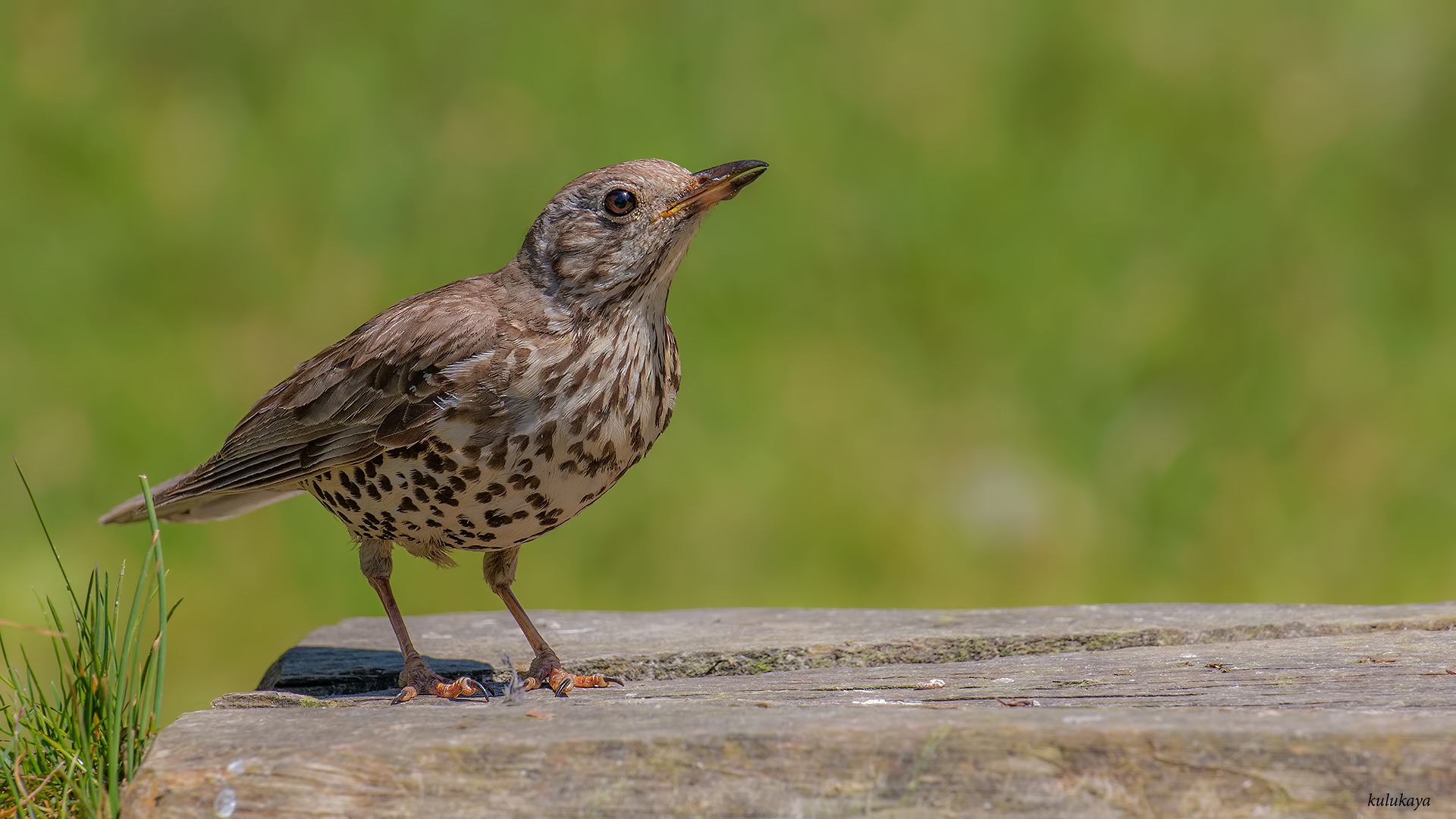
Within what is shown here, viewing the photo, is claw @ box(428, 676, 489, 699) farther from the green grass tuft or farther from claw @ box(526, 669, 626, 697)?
the green grass tuft

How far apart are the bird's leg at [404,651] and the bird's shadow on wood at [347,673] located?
5.9 inches

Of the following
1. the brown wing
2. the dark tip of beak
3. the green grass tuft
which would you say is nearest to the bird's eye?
the dark tip of beak

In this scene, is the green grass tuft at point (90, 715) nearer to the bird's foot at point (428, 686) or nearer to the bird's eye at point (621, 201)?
the bird's foot at point (428, 686)

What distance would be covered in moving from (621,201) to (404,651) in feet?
5.06

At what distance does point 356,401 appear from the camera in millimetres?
4641

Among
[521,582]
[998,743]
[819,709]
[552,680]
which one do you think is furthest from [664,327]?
[521,582]

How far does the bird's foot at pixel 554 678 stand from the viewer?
4445 mm

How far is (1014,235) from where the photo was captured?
857 centimetres

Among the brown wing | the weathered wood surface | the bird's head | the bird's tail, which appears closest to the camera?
the weathered wood surface

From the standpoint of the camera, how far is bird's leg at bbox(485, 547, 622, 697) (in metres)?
4.49

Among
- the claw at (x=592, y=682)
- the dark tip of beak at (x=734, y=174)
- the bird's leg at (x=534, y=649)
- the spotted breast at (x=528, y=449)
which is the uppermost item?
the dark tip of beak at (x=734, y=174)

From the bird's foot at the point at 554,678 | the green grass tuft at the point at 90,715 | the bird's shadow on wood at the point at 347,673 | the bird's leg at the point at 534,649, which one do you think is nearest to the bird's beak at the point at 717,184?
the bird's leg at the point at 534,649

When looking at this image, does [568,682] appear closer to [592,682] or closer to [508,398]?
[592,682]

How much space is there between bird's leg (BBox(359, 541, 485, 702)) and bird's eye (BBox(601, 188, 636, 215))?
1.34 m
